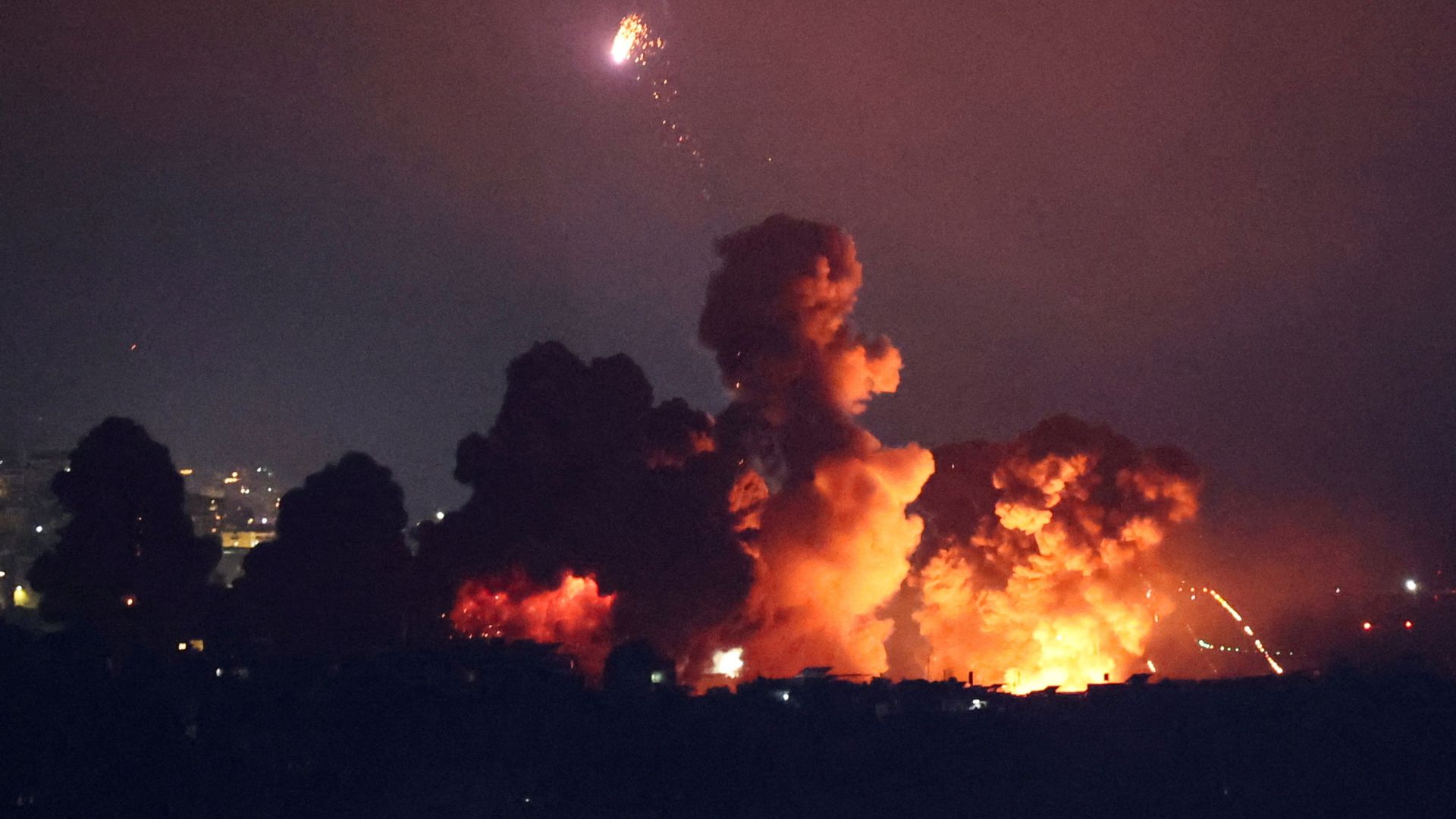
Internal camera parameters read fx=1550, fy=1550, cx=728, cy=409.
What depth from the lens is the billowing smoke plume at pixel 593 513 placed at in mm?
40688

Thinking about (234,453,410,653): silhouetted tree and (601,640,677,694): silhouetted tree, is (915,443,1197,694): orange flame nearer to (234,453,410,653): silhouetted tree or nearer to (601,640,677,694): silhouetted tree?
(601,640,677,694): silhouetted tree

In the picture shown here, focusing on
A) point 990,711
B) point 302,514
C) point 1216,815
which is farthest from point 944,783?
point 302,514

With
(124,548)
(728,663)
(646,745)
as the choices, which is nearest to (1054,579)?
(728,663)

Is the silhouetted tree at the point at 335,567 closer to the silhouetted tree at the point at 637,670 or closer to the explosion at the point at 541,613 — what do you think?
the explosion at the point at 541,613

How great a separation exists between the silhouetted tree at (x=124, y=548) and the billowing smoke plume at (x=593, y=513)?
6353mm

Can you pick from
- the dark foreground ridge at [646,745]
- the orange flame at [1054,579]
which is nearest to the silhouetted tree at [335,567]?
the dark foreground ridge at [646,745]

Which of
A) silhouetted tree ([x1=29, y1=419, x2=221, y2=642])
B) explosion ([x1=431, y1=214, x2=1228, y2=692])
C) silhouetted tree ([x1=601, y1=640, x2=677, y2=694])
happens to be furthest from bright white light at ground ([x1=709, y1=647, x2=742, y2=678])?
silhouetted tree ([x1=29, y1=419, x2=221, y2=642])

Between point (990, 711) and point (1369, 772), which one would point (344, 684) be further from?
point (1369, 772)

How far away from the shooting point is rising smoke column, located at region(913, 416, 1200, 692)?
50.3m

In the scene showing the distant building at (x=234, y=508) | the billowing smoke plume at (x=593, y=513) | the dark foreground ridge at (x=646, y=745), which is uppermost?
the distant building at (x=234, y=508)

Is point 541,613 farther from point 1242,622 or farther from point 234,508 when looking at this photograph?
point 1242,622

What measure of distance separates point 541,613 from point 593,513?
119 inches

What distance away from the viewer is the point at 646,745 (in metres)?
30.3

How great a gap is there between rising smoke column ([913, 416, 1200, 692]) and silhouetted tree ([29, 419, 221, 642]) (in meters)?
23.9
